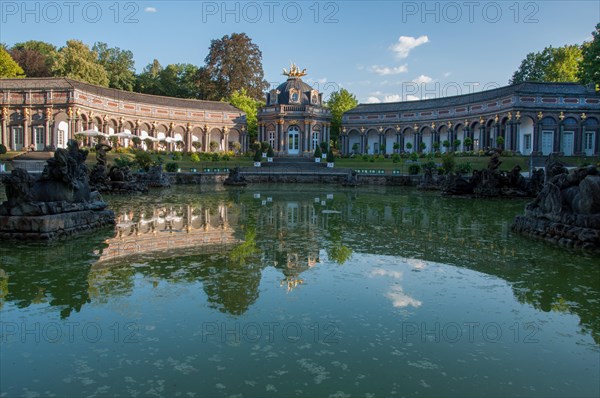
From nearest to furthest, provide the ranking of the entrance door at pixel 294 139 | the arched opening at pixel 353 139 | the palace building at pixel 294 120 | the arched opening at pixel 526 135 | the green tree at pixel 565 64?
1. the arched opening at pixel 526 135
2. the green tree at pixel 565 64
3. the palace building at pixel 294 120
4. the entrance door at pixel 294 139
5. the arched opening at pixel 353 139

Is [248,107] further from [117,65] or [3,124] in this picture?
[3,124]

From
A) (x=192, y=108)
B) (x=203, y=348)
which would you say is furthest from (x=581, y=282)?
(x=192, y=108)

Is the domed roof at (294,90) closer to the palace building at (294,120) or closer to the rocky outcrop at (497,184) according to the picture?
the palace building at (294,120)

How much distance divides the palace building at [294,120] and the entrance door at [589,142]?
24.9 m

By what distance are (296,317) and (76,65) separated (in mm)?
53887

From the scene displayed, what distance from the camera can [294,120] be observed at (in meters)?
52.1

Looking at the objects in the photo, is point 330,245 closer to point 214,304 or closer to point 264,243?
point 264,243

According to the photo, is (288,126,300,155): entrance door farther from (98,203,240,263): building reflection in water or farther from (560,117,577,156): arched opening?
(98,203,240,263): building reflection in water

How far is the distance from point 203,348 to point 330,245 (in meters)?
5.10

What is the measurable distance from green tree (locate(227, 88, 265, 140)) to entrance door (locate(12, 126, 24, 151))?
77.4ft

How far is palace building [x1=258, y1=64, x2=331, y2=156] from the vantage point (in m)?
51.9

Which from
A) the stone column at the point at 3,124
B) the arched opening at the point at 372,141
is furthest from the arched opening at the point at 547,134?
the stone column at the point at 3,124

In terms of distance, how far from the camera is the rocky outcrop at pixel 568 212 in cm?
866

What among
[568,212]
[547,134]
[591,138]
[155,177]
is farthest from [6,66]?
[591,138]
